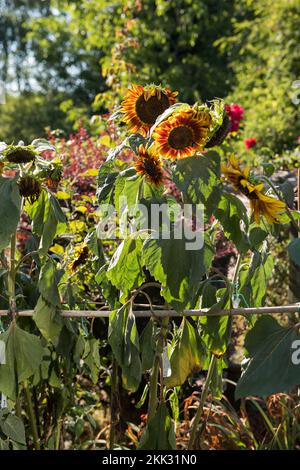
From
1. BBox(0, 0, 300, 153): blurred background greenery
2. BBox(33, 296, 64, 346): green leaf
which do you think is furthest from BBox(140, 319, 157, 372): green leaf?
BBox(0, 0, 300, 153): blurred background greenery

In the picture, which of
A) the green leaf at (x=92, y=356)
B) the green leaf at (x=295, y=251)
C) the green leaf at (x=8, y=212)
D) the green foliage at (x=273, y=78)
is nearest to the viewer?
the green leaf at (x=295, y=251)

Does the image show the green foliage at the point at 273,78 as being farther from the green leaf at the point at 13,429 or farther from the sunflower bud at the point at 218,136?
the green leaf at the point at 13,429

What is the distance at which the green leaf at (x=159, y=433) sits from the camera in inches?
71.3

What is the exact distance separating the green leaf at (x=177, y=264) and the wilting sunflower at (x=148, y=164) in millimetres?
169

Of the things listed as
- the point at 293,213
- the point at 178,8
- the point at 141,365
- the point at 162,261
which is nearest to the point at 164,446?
the point at 141,365

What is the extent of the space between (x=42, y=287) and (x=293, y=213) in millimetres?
630

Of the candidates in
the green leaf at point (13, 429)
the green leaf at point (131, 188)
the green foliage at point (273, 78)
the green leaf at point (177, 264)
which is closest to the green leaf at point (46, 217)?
the green leaf at point (131, 188)

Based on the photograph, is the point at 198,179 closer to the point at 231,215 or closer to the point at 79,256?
the point at 231,215

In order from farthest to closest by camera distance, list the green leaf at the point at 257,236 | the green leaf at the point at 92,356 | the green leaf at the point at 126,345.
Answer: the green leaf at the point at 92,356 < the green leaf at the point at 257,236 < the green leaf at the point at 126,345

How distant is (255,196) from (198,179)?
0.16 m

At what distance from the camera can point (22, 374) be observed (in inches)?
71.3

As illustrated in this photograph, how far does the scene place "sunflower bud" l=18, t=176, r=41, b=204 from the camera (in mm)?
1700

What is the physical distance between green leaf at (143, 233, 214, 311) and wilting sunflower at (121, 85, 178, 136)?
0.34 meters

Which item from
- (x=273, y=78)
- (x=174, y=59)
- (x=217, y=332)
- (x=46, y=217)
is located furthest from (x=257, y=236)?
(x=174, y=59)
